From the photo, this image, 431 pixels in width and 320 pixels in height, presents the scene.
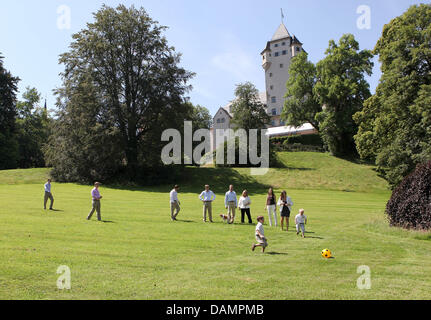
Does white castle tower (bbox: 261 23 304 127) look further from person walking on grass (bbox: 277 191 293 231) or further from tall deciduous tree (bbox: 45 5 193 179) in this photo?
person walking on grass (bbox: 277 191 293 231)

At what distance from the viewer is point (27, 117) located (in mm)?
84312

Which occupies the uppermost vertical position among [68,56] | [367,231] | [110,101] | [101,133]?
[68,56]

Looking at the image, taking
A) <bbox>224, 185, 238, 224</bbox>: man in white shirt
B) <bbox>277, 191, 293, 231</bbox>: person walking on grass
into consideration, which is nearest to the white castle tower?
<bbox>224, 185, 238, 224</bbox>: man in white shirt

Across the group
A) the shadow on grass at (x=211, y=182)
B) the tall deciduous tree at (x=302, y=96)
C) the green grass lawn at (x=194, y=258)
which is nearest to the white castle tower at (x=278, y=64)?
the tall deciduous tree at (x=302, y=96)

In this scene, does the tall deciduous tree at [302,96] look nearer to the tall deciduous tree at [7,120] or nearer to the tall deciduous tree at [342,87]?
the tall deciduous tree at [342,87]

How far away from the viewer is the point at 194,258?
1164cm

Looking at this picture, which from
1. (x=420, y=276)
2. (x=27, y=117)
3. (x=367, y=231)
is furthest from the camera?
(x=27, y=117)

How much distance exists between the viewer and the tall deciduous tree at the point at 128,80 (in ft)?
159

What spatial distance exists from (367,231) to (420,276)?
8684mm

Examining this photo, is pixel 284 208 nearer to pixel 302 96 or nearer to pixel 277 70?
pixel 302 96
